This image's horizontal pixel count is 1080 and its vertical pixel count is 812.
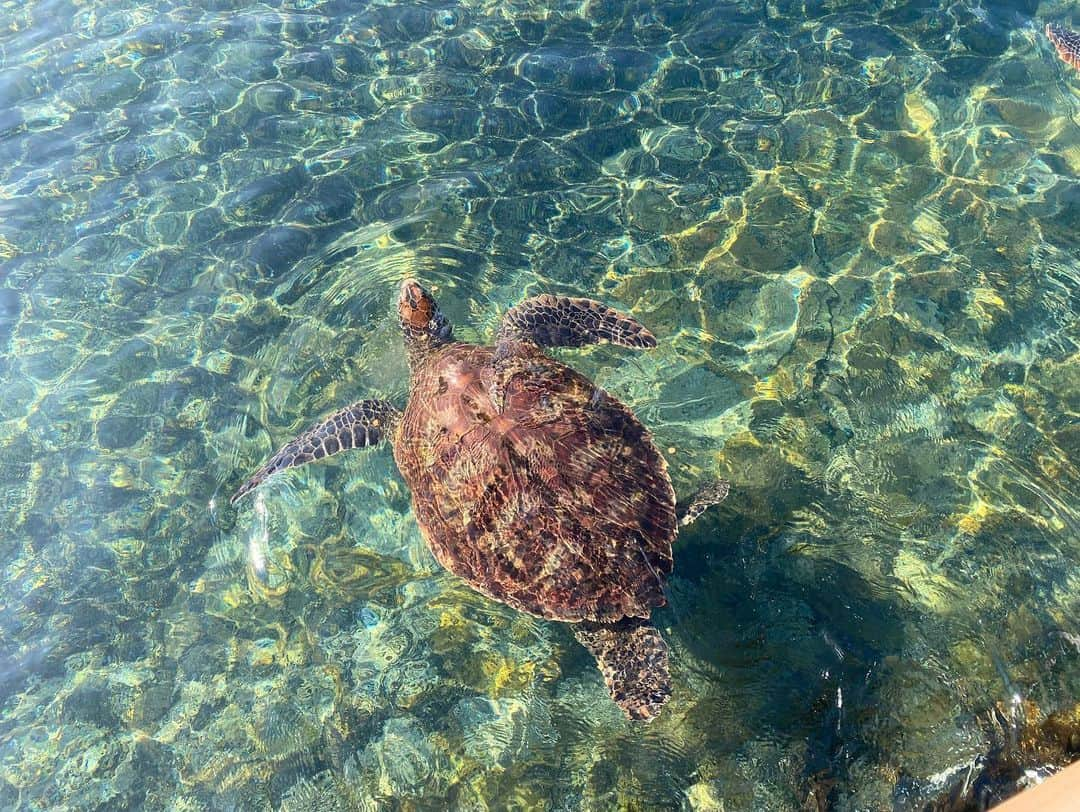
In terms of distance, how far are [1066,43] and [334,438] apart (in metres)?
10.5

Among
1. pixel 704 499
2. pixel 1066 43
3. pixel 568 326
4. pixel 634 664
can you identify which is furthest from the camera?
pixel 1066 43

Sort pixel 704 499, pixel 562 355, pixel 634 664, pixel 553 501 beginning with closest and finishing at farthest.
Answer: pixel 553 501
pixel 634 664
pixel 704 499
pixel 562 355

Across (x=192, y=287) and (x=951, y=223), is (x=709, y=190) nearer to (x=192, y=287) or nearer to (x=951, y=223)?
(x=951, y=223)

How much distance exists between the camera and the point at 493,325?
289 inches

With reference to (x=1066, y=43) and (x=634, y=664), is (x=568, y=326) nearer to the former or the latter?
(x=634, y=664)

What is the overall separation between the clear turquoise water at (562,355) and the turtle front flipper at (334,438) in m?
0.30

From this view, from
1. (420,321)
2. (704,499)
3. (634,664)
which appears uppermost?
(420,321)

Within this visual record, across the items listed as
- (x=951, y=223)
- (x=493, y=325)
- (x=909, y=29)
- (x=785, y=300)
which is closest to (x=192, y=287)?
(x=493, y=325)

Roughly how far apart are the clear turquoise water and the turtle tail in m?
0.21

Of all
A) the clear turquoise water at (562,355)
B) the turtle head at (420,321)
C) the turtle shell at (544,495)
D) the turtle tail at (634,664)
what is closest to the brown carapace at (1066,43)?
the clear turquoise water at (562,355)

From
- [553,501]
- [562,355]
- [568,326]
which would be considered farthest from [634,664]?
[568,326]

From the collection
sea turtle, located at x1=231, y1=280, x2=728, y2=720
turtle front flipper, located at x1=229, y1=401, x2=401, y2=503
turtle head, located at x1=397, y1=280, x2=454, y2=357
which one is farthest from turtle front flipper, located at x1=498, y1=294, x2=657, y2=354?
turtle front flipper, located at x1=229, y1=401, x2=401, y2=503

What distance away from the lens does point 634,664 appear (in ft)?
16.2

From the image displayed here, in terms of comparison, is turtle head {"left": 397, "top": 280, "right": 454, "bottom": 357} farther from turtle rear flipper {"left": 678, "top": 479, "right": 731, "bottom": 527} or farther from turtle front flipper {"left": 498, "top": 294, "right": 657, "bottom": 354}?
turtle rear flipper {"left": 678, "top": 479, "right": 731, "bottom": 527}
